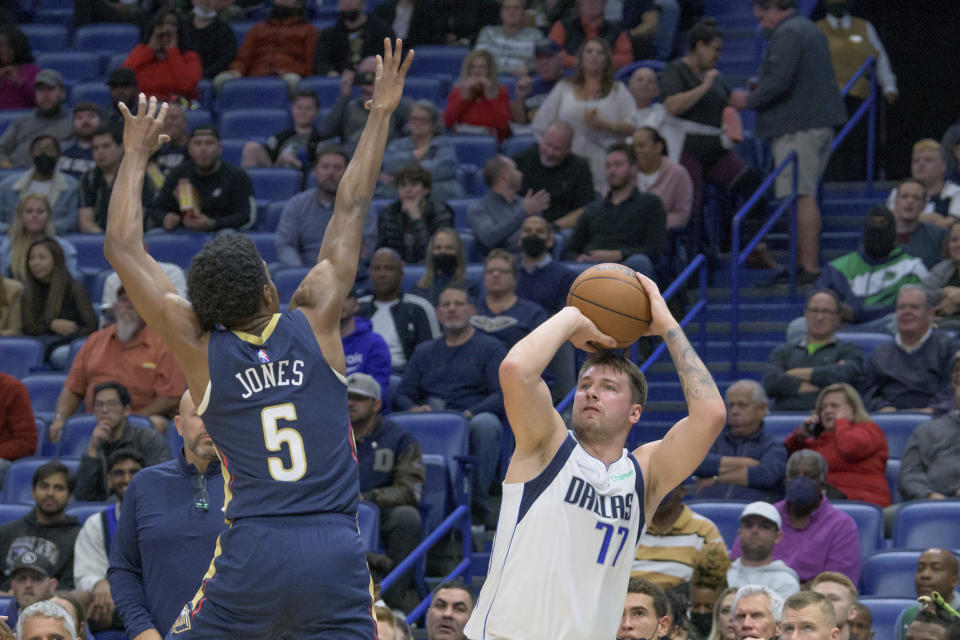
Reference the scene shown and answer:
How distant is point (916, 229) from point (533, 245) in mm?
2715

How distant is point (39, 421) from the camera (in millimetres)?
10492

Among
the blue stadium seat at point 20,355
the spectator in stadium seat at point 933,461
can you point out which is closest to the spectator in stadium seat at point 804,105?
the spectator in stadium seat at point 933,461

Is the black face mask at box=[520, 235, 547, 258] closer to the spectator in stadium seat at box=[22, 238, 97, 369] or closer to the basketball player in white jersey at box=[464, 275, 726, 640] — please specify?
the spectator in stadium seat at box=[22, 238, 97, 369]

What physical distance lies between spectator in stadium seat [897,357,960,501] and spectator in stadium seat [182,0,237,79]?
27.8 ft

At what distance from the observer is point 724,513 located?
8828 millimetres

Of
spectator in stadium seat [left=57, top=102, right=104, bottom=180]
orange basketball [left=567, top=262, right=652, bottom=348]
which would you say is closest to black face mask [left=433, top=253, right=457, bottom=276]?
spectator in stadium seat [left=57, top=102, right=104, bottom=180]

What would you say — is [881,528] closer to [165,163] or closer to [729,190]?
[729,190]

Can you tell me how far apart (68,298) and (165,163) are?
76.7 inches

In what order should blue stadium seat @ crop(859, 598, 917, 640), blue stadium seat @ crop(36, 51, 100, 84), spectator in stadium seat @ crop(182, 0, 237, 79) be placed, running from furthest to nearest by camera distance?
blue stadium seat @ crop(36, 51, 100, 84), spectator in stadium seat @ crop(182, 0, 237, 79), blue stadium seat @ crop(859, 598, 917, 640)

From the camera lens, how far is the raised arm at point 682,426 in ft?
16.1

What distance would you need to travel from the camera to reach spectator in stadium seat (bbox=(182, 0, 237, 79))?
14844mm

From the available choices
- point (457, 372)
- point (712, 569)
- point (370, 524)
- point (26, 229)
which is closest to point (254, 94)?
point (26, 229)

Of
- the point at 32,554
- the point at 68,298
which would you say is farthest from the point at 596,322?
the point at 68,298

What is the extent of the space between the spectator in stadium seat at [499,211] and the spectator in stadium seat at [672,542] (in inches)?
137
